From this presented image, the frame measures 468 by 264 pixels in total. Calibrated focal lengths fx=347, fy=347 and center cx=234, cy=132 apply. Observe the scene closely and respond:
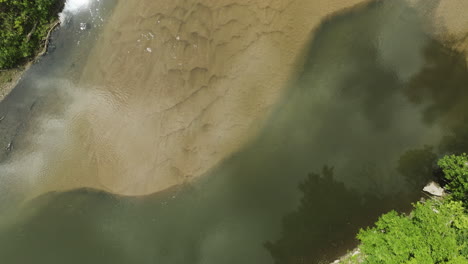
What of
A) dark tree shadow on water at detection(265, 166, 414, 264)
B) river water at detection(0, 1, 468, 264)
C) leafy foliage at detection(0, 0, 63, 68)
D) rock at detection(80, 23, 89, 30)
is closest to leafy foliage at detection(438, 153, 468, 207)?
river water at detection(0, 1, 468, 264)

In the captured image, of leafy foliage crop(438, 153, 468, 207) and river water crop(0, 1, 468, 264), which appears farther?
river water crop(0, 1, 468, 264)

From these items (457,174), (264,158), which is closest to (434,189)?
(457,174)

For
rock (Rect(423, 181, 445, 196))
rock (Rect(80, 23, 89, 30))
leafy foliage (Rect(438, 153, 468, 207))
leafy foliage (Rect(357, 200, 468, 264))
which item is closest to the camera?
leafy foliage (Rect(357, 200, 468, 264))

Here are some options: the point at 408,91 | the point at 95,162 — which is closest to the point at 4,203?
the point at 95,162

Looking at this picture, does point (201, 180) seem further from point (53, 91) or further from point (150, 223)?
point (53, 91)

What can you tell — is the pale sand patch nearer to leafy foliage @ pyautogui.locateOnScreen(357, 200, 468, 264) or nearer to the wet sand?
the wet sand

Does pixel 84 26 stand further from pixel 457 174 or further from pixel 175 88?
pixel 457 174
